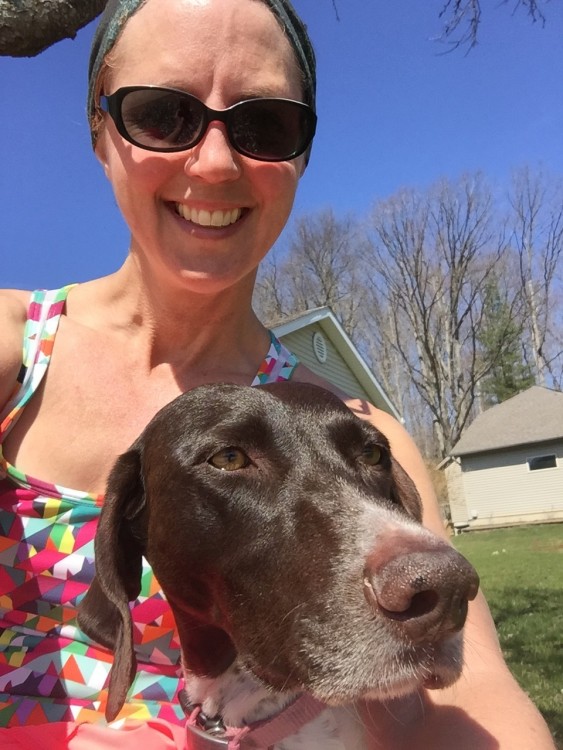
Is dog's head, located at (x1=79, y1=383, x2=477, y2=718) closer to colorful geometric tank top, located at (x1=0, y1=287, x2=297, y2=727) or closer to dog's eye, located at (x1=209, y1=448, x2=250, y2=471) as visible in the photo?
dog's eye, located at (x1=209, y1=448, x2=250, y2=471)

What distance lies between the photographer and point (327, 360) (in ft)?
59.9

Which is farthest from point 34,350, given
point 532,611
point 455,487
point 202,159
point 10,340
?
point 455,487

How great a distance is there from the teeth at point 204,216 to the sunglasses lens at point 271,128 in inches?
9.3

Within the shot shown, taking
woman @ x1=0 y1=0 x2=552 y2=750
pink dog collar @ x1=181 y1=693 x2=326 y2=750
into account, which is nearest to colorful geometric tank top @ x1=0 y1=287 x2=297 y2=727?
woman @ x1=0 y1=0 x2=552 y2=750

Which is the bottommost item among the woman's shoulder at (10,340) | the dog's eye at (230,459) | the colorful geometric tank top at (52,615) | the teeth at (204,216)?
the colorful geometric tank top at (52,615)

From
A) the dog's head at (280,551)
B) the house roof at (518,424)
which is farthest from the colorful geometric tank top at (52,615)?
the house roof at (518,424)

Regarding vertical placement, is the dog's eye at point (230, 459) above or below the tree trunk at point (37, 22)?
below

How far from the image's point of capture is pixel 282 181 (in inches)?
107

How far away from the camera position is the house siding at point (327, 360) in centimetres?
1655

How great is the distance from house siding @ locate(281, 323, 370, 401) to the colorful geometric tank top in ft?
43.8

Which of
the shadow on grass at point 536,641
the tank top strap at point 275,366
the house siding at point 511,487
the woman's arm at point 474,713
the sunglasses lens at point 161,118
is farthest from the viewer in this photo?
the house siding at point 511,487

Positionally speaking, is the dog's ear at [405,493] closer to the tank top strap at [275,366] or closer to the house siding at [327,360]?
the tank top strap at [275,366]

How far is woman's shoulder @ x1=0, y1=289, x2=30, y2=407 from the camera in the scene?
2.35m

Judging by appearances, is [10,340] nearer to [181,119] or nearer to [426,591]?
[181,119]
